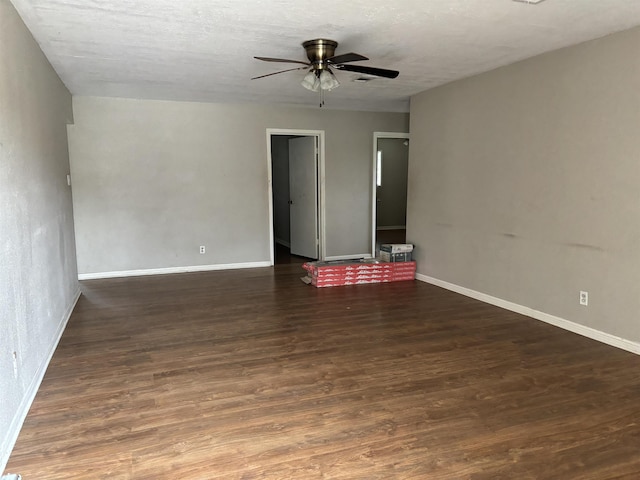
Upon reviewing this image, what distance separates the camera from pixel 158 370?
3.09 metres

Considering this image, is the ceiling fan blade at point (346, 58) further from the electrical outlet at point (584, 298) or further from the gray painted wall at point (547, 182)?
the electrical outlet at point (584, 298)

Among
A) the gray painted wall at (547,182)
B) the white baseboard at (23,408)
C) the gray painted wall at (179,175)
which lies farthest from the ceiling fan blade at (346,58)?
the gray painted wall at (179,175)

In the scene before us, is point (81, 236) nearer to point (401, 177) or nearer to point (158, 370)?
point (158, 370)

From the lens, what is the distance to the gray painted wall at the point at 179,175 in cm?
578

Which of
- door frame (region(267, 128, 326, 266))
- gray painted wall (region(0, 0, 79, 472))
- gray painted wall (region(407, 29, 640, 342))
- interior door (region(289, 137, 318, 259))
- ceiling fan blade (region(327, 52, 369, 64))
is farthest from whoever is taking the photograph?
interior door (region(289, 137, 318, 259))

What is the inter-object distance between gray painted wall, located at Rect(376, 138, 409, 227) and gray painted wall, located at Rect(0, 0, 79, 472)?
24.5 ft

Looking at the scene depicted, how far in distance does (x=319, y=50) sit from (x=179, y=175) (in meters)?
3.35

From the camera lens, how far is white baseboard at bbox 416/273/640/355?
11.2 feet

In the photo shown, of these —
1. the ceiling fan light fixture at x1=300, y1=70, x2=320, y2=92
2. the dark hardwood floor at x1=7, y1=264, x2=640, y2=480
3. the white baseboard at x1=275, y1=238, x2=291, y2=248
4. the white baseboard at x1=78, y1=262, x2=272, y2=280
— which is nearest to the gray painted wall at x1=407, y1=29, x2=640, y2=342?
the dark hardwood floor at x1=7, y1=264, x2=640, y2=480

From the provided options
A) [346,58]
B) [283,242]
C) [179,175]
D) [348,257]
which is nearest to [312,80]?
[346,58]

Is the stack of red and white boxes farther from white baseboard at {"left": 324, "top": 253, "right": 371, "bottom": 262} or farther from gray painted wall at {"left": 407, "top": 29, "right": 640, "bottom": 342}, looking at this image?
white baseboard at {"left": 324, "top": 253, "right": 371, "bottom": 262}

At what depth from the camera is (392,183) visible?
417 inches

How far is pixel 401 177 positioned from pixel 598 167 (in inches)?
282

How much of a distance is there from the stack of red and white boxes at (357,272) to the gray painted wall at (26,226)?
270cm
